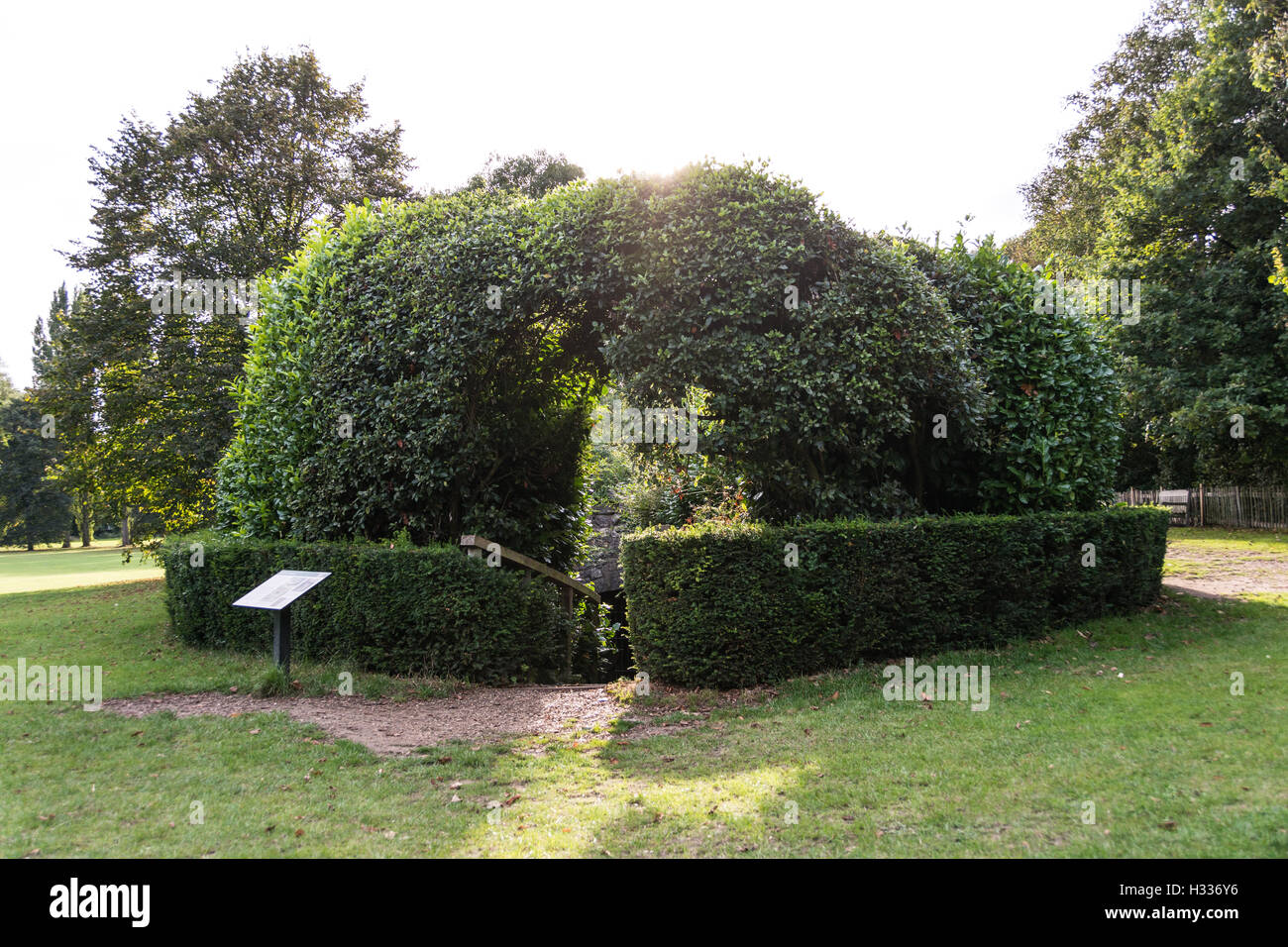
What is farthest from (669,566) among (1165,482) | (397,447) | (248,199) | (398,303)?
(1165,482)

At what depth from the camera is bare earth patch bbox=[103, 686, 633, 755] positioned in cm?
676

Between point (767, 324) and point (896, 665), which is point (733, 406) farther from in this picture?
point (896, 665)

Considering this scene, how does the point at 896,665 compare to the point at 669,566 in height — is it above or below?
below

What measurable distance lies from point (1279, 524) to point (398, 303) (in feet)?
90.8

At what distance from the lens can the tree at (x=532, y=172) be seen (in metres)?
33.7

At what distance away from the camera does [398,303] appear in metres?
9.35

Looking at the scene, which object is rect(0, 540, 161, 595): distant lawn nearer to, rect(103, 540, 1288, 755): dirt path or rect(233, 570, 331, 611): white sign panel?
rect(233, 570, 331, 611): white sign panel

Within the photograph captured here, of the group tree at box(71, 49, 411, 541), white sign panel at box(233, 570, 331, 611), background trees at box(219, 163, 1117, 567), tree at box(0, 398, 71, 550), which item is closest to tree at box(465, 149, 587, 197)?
tree at box(71, 49, 411, 541)

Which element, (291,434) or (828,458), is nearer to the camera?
(828,458)

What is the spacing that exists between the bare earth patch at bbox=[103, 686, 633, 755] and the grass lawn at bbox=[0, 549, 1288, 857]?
0.29 m

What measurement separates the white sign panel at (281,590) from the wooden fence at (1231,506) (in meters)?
23.3

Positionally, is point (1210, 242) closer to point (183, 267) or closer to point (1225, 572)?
point (1225, 572)
